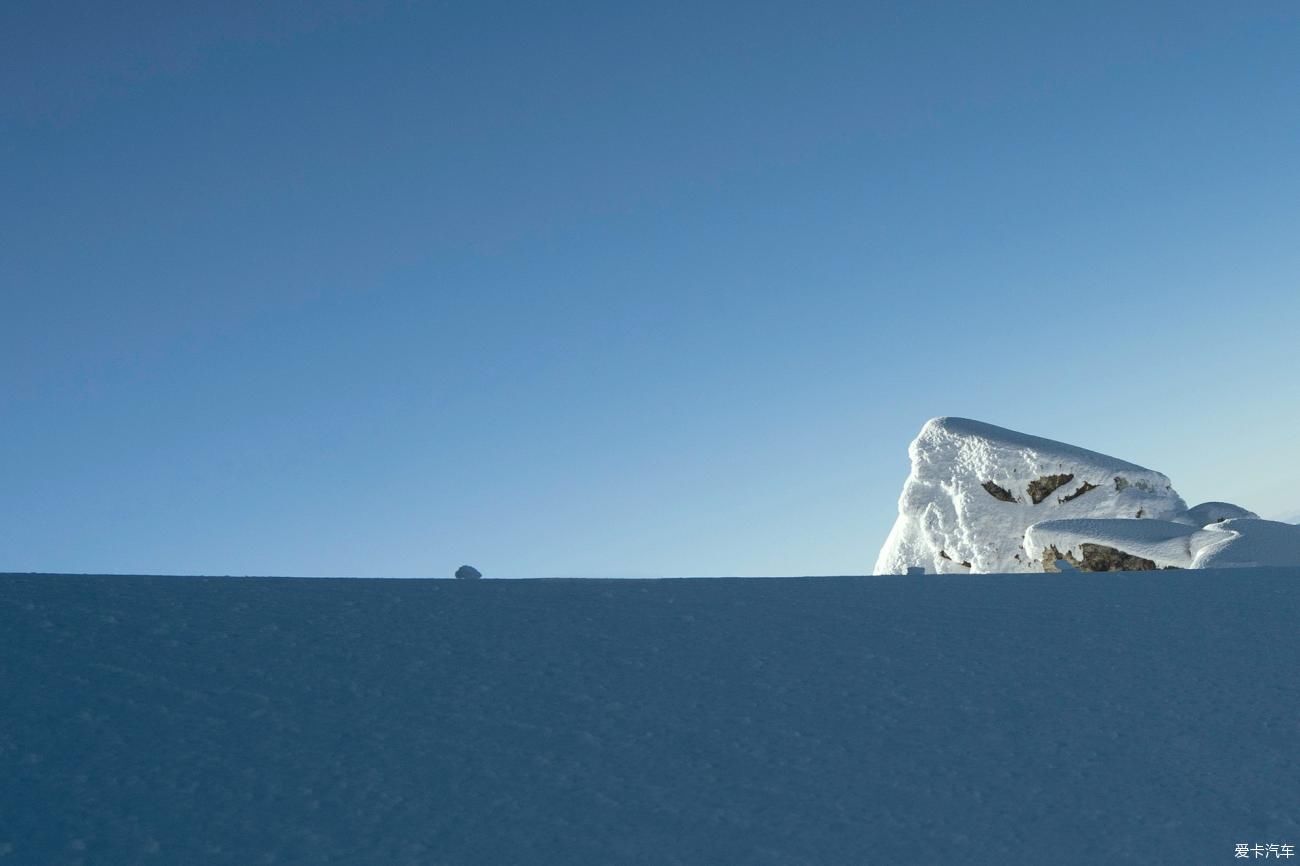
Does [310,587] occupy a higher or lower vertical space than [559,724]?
higher

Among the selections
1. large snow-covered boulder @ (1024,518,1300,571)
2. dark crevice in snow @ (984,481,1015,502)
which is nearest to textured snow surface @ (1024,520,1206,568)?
large snow-covered boulder @ (1024,518,1300,571)

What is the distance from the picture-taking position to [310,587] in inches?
174

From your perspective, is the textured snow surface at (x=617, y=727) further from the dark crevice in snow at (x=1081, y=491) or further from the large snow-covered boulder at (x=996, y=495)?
the dark crevice in snow at (x=1081, y=491)

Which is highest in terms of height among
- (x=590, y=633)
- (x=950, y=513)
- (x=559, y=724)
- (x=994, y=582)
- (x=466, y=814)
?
(x=950, y=513)

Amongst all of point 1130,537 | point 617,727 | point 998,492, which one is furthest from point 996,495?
point 617,727

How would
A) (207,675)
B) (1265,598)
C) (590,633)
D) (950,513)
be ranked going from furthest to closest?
(950,513) → (1265,598) → (590,633) → (207,675)

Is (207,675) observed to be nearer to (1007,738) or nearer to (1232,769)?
(1007,738)

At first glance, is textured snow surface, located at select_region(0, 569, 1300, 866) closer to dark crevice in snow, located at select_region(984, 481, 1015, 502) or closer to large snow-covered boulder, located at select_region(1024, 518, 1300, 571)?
large snow-covered boulder, located at select_region(1024, 518, 1300, 571)

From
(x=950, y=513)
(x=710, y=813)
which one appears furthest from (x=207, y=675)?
(x=950, y=513)

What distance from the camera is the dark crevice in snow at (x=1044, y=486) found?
13.5 metres

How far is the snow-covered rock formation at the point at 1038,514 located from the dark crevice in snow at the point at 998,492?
0.02 metres

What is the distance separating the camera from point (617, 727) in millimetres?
3396

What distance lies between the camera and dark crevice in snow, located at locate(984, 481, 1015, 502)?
544 inches

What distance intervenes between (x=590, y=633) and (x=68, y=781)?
178 cm
